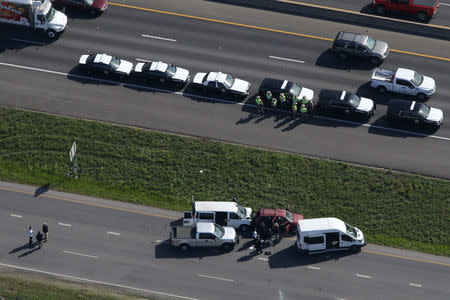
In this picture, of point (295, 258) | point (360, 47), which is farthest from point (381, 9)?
point (295, 258)

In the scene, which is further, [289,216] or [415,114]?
[415,114]

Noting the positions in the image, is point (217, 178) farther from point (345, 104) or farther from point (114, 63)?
point (114, 63)

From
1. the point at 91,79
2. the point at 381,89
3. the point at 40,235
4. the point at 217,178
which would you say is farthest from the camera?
the point at 91,79

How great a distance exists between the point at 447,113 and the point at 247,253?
2040 centimetres

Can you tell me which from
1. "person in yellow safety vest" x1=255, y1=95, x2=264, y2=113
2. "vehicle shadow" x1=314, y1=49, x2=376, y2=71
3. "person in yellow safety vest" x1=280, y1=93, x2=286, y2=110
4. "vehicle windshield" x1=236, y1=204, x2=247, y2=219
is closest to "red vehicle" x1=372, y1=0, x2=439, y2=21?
"vehicle shadow" x1=314, y1=49, x2=376, y2=71

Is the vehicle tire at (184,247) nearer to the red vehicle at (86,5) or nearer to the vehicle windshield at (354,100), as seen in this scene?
the vehicle windshield at (354,100)

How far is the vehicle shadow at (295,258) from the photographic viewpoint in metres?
47.2

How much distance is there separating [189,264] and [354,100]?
1872 centimetres

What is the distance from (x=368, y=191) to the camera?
51.6m

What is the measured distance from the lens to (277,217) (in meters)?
48.4

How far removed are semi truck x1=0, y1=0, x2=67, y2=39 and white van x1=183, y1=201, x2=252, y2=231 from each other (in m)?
22.8

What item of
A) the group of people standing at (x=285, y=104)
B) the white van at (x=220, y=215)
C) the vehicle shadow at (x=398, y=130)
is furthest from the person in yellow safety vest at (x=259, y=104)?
the white van at (x=220, y=215)

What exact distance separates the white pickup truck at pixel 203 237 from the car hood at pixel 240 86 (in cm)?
1349

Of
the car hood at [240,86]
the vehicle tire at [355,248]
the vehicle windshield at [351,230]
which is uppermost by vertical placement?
the car hood at [240,86]
